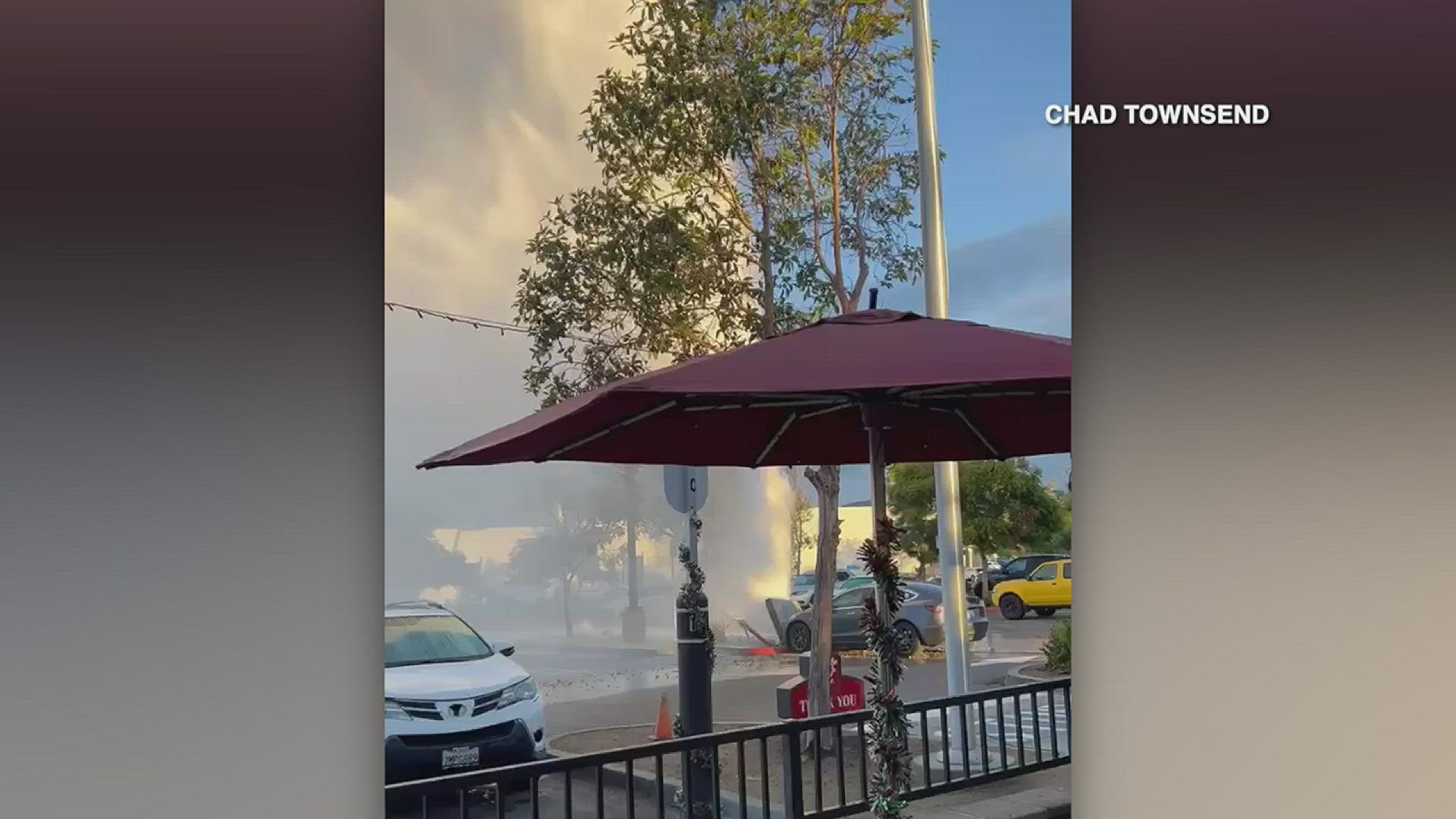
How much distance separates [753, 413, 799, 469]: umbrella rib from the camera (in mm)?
3857

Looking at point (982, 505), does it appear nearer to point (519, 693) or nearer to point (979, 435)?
point (979, 435)


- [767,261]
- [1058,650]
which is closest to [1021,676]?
[1058,650]

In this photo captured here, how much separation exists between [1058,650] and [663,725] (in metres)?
1.25

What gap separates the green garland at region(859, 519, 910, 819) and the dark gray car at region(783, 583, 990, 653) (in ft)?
0.14

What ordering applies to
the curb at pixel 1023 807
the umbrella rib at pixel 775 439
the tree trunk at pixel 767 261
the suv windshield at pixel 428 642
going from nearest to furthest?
the suv windshield at pixel 428 642 → the tree trunk at pixel 767 261 → the umbrella rib at pixel 775 439 → the curb at pixel 1023 807

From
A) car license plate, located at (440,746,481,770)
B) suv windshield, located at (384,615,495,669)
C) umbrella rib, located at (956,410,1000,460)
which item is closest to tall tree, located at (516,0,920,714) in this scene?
umbrella rib, located at (956,410,1000,460)

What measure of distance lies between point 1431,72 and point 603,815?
2826mm

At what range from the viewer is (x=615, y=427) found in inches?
130

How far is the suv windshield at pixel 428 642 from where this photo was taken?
8.50 feet

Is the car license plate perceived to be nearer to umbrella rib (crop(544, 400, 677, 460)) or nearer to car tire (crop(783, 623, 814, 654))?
umbrella rib (crop(544, 400, 677, 460))

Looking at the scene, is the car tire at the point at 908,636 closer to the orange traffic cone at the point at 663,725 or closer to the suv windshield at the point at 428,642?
the orange traffic cone at the point at 663,725

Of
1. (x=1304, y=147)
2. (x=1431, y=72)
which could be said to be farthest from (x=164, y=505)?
(x=1431, y=72)

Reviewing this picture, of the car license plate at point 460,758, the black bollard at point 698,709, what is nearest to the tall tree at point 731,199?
the black bollard at point 698,709

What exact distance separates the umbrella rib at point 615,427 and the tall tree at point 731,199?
0.45 feet
